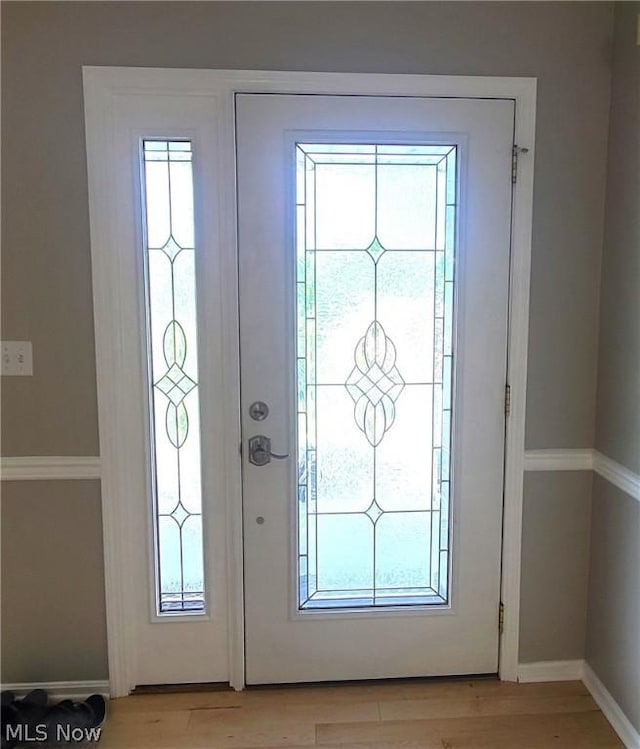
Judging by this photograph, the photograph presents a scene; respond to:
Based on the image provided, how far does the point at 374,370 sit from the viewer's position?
6.95 ft

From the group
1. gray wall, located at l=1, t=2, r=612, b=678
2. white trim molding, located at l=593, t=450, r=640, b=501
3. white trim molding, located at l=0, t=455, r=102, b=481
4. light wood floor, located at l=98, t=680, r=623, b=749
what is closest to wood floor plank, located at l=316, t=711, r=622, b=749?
light wood floor, located at l=98, t=680, r=623, b=749

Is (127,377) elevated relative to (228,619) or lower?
elevated

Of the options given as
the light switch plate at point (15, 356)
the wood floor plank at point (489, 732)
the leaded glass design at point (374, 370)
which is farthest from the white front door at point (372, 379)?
the light switch plate at point (15, 356)

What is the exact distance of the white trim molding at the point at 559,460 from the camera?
7.17ft

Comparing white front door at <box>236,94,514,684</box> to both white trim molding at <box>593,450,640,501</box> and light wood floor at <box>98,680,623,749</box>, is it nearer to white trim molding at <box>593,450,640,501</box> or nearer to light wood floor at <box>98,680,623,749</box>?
light wood floor at <box>98,680,623,749</box>

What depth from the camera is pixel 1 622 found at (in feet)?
7.04

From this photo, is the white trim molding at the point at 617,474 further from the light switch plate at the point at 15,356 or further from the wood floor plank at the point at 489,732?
the light switch plate at the point at 15,356

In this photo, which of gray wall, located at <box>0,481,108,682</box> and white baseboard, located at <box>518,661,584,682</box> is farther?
white baseboard, located at <box>518,661,584,682</box>

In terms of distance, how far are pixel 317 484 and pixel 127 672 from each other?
98 cm

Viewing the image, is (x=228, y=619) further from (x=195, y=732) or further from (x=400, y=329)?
(x=400, y=329)

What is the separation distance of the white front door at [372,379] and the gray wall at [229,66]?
15 centimetres

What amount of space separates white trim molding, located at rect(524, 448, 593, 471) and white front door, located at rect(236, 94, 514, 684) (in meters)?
0.12

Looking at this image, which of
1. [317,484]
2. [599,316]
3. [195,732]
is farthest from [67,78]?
[195,732]

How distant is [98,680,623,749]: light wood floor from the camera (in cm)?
199
